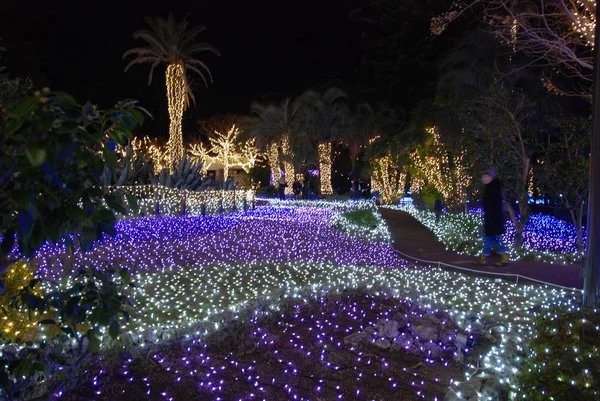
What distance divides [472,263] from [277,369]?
6.67 m

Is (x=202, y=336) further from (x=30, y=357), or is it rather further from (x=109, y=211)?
(x=109, y=211)

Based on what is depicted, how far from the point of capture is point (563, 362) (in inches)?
147

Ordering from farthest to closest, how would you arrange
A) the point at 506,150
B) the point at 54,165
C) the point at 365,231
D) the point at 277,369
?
the point at 365,231 → the point at 506,150 → the point at 277,369 → the point at 54,165

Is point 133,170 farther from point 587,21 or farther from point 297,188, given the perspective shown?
point 297,188

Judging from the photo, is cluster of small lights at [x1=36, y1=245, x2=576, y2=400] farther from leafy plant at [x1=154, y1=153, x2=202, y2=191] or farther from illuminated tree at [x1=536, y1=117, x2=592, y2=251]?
leafy plant at [x1=154, y1=153, x2=202, y2=191]

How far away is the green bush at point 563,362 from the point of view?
3346 millimetres

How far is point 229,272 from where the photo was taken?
30.1 ft

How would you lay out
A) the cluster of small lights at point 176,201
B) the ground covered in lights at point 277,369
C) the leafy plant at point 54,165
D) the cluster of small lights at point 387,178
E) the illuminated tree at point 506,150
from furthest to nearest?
1. the cluster of small lights at point 387,178
2. the cluster of small lights at point 176,201
3. the illuminated tree at point 506,150
4. the ground covered in lights at point 277,369
5. the leafy plant at point 54,165

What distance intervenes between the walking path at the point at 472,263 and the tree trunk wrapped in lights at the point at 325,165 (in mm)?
19393

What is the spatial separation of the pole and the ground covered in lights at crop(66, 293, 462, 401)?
1.63 meters

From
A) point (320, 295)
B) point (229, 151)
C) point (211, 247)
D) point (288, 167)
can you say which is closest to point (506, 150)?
point (211, 247)

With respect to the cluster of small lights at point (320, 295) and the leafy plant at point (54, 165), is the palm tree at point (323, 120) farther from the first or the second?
the leafy plant at point (54, 165)

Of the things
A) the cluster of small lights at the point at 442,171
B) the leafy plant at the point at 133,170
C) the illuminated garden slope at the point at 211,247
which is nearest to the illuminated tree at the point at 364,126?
the cluster of small lights at the point at 442,171

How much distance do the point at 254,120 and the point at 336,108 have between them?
5.93 metres
